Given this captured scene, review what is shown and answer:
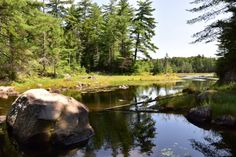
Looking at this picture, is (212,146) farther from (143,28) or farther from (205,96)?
(143,28)

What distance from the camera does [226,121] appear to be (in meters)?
15.2

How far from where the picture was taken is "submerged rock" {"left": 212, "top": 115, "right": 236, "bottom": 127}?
1491 cm

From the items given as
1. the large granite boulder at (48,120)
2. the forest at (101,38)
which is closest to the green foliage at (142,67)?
the forest at (101,38)

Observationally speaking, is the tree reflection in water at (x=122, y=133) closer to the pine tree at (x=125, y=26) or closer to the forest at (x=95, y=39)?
the forest at (x=95, y=39)

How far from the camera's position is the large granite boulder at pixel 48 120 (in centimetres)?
1200

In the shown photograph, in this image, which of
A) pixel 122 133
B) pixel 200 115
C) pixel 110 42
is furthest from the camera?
pixel 110 42

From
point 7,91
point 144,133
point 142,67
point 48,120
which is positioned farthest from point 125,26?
point 48,120

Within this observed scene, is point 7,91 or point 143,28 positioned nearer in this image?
point 7,91

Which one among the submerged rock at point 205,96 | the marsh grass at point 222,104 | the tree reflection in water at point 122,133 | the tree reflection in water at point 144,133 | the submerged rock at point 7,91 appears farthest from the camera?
the submerged rock at point 7,91

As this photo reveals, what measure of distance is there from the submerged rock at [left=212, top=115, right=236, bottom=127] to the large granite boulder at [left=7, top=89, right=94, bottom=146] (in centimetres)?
663

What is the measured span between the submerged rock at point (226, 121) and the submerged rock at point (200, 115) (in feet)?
1.71

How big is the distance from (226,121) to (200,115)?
5.27 feet

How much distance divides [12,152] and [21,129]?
1.33 m

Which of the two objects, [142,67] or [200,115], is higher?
[142,67]
